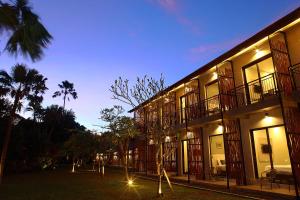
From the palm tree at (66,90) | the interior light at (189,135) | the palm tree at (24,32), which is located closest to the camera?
the palm tree at (24,32)

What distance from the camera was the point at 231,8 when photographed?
18.9 m

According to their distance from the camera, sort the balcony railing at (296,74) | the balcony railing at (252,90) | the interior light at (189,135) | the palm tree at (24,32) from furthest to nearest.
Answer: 1. the interior light at (189,135)
2. the balcony railing at (252,90)
3. the balcony railing at (296,74)
4. the palm tree at (24,32)

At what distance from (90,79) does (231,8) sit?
55.9ft

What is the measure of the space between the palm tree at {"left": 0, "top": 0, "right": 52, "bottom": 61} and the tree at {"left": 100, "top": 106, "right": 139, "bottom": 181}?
10.6 m

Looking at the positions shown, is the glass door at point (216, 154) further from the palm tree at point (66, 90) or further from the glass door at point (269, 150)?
the palm tree at point (66, 90)

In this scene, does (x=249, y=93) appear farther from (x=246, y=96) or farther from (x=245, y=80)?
(x=245, y=80)

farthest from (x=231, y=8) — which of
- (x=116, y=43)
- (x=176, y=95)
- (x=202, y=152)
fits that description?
(x=202, y=152)

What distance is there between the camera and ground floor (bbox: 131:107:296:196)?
9898 mm

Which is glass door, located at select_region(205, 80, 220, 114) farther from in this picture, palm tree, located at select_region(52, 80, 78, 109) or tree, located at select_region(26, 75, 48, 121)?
palm tree, located at select_region(52, 80, 78, 109)

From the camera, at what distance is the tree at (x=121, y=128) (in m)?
16.2

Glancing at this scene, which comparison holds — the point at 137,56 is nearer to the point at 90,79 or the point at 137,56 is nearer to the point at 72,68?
the point at 72,68

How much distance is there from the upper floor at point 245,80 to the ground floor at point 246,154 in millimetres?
990

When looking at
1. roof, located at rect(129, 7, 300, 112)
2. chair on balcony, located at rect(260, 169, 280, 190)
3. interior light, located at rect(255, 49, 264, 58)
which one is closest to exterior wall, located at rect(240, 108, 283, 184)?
chair on balcony, located at rect(260, 169, 280, 190)

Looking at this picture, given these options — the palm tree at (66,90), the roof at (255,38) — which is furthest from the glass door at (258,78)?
the palm tree at (66,90)
